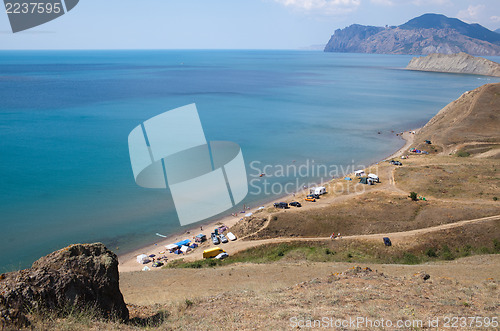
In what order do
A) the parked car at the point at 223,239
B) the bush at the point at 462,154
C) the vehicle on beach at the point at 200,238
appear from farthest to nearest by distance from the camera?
the bush at the point at 462,154, the vehicle on beach at the point at 200,238, the parked car at the point at 223,239

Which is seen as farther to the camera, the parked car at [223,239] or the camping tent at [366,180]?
the camping tent at [366,180]

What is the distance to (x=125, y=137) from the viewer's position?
70375mm

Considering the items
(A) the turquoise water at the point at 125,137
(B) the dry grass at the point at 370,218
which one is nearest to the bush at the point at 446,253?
(B) the dry grass at the point at 370,218

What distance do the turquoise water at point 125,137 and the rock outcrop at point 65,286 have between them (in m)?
18.4

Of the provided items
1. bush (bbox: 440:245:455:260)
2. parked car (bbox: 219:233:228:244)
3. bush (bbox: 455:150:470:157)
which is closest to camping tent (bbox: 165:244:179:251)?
parked car (bbox: 219:233:228:244)

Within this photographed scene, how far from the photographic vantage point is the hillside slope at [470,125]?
58594 millimetres

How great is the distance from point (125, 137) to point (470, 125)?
208 ft

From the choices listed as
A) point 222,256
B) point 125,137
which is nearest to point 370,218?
point 222,256

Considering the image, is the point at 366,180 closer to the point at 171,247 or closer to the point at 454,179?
the point at 454,179

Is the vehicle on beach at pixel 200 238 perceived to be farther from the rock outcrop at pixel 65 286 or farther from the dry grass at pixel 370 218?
the rock outcrop at pixel 65 286

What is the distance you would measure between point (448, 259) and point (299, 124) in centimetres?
6083

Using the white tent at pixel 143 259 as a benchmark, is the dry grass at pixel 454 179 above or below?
below

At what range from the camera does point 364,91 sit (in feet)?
454

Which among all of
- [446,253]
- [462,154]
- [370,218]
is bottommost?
[462,154]
